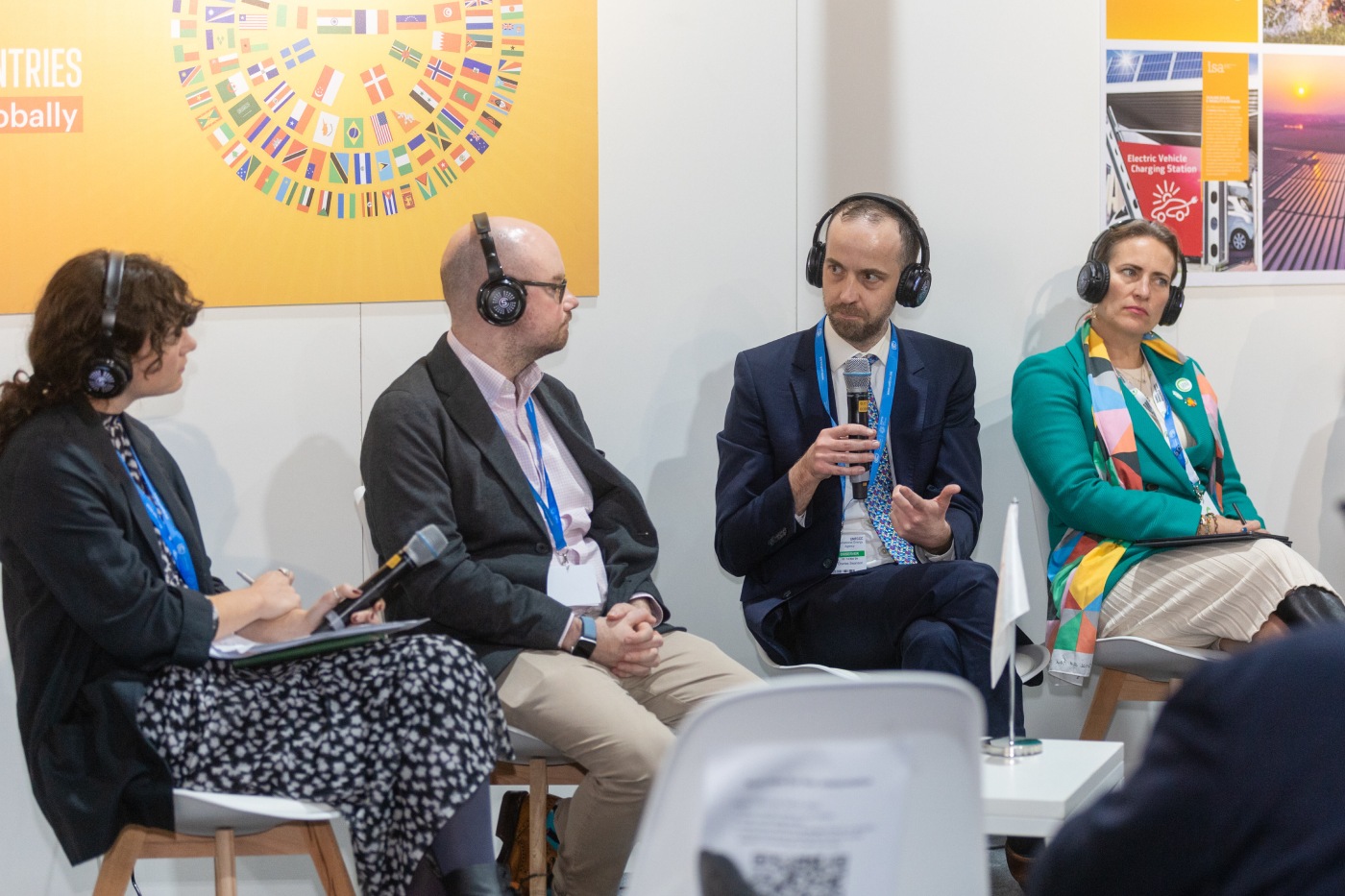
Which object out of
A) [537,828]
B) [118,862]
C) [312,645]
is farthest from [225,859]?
[537,828]

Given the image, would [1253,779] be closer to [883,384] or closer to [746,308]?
[883,384]

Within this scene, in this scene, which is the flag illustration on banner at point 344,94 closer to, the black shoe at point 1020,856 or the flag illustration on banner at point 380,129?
the flag illustration on banner at point 380,129

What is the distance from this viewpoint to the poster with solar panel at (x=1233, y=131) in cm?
384

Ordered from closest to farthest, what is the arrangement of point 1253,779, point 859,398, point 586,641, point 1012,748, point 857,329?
1. point 1253,779
2. point 1012,748
3. point 586,641
4. point 859,398
5. point 857,329

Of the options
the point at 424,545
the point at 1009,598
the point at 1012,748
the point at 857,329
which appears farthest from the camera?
the point at 857,329

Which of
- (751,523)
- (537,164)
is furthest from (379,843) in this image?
(537,164)

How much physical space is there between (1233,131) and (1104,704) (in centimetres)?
173

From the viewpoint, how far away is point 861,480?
310 centimetres

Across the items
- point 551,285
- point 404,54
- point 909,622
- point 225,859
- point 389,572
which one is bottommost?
point 225,859

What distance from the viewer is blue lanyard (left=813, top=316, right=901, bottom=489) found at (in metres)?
3.31

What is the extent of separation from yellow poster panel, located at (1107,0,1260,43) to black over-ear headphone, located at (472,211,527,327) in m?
2.01

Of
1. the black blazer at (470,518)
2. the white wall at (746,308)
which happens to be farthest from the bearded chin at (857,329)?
the black blazer at (470,518)

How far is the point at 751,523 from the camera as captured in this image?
124 inches

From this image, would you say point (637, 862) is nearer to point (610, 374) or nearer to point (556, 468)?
point (556, 468)
